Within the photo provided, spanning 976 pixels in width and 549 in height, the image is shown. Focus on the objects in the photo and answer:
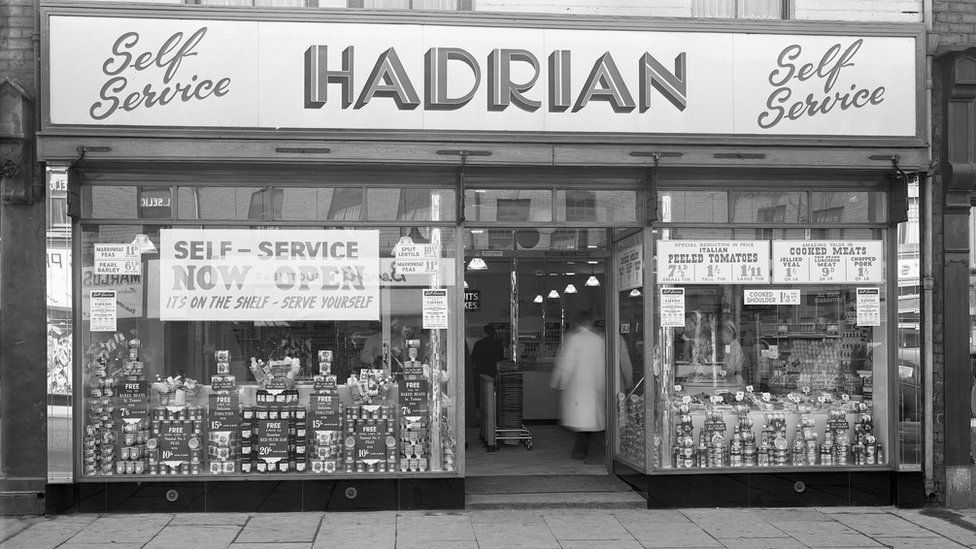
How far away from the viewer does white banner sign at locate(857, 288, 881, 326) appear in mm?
8812

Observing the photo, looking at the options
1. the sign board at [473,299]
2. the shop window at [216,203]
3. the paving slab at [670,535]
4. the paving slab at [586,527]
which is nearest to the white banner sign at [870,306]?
the paving slab at [670,535]

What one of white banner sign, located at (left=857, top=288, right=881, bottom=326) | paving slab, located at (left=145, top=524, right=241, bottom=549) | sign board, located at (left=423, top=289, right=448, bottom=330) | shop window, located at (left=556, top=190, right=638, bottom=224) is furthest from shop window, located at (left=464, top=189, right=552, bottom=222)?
paving slab, located at (left=145, top=524, right=241, bottom=549)

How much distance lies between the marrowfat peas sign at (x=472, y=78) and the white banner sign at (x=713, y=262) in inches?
43.7

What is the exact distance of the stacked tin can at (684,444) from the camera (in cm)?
866

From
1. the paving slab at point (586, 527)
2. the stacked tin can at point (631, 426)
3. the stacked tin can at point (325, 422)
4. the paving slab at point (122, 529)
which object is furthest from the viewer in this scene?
the stacked tin can at point (631, 426)

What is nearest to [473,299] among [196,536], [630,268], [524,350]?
[524,350]

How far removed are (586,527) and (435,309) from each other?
95.7 inches

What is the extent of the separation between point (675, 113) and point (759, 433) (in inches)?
130

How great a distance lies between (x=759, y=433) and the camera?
885cm

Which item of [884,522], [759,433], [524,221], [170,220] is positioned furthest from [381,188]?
[884,522]

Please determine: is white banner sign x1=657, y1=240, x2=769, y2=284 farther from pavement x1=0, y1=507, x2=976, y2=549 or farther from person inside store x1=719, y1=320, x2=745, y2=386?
pavement x1=0, y1=507, x2=976, y2=549

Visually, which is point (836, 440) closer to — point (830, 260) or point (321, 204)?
point (830, 260)

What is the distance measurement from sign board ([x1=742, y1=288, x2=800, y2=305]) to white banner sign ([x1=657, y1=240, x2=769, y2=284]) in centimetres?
11

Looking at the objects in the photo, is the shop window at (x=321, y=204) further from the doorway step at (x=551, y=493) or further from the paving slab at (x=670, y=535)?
the paving slab at (x=670, y=535)
